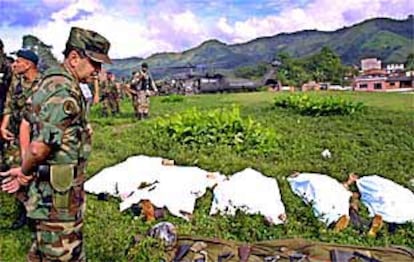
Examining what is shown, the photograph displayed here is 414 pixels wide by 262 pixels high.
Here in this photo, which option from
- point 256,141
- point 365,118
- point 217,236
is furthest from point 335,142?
point 217,236

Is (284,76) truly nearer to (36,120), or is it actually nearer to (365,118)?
(365,118)

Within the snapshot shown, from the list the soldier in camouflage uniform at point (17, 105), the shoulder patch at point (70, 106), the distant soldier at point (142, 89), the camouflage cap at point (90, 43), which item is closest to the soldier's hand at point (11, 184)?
the shoulder patch at point (70, 106)

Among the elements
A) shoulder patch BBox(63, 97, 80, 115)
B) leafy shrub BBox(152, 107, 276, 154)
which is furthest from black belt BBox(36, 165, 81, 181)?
leafy shrub BBox(152, 107, 276, 154)

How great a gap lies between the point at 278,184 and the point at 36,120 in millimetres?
3208

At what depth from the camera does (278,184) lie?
224 inches

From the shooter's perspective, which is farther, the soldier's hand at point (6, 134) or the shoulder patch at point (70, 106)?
the soldier's hand at point (6, 134)

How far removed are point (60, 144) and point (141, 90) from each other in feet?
28.2

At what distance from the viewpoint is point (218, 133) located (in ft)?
26.8

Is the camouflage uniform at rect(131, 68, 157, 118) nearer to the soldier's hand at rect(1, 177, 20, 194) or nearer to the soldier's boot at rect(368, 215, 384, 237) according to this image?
the soldier's boot at rect(368, 215, 384, 237)

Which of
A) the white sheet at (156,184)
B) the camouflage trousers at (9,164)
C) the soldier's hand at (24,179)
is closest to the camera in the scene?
the soldier's hand at (24,179)

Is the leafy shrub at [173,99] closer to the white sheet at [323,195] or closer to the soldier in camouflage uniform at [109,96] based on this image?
the soldier in camouflage uniform at [109,96]

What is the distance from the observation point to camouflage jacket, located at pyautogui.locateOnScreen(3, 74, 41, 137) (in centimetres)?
470

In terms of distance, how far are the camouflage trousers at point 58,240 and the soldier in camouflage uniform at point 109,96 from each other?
962 centimetres

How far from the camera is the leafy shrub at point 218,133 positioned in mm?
7955
